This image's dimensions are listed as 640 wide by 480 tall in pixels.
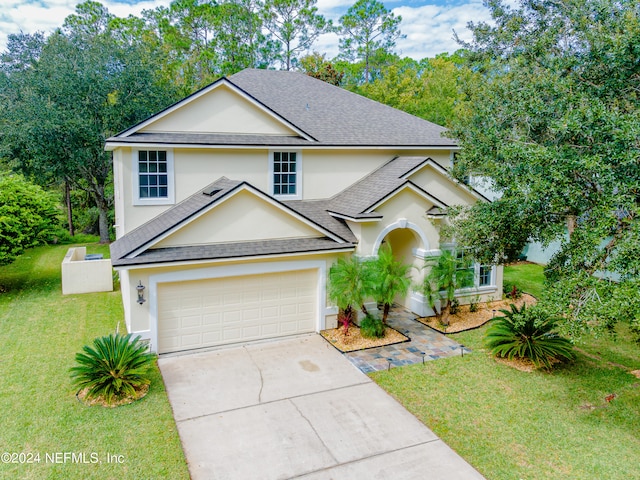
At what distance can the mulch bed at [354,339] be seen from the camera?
1353 cm

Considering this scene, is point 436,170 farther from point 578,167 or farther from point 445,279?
point 578,167

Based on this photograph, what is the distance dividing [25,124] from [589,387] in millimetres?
27997

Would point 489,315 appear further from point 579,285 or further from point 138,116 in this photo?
point 138,116

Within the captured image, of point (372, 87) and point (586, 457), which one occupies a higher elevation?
point (372, 87)

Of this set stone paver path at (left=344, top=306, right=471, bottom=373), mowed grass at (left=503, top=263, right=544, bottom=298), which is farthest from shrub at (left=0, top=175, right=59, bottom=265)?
mowed grass at (left=503, top=263, right=544, bottom=298)

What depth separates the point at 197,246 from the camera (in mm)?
12930

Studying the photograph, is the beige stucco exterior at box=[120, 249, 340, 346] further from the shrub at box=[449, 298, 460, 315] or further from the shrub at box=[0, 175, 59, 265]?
the shrub at box=[0, 175, 59, 265]

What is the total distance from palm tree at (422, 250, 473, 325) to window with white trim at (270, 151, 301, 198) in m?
5.38

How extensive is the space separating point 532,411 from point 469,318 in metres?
6.02

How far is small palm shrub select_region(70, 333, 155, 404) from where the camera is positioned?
401 inches

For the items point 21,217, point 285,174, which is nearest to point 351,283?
point 285,174

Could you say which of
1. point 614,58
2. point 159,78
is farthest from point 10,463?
point 159,78

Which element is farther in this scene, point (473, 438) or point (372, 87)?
point (372, 87)

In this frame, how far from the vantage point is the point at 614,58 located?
9.02 metres
